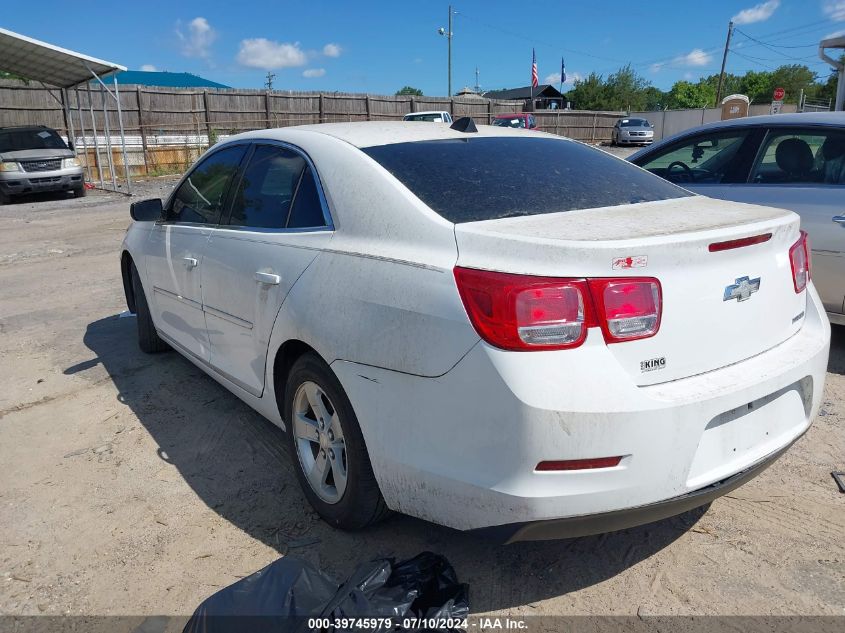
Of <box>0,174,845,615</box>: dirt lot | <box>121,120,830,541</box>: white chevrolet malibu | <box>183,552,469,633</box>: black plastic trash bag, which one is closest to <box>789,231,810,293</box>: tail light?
<box>121,120,830,541</box>: white chevrolet malibu

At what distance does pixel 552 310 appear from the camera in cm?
195

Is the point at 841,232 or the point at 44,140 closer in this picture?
the point at 841,232

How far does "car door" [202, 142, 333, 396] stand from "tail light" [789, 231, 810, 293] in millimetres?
1828

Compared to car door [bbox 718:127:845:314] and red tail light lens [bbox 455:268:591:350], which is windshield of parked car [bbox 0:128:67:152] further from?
red tail light lens [bbox 455:268:591:350]

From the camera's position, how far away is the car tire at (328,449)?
2.48 m

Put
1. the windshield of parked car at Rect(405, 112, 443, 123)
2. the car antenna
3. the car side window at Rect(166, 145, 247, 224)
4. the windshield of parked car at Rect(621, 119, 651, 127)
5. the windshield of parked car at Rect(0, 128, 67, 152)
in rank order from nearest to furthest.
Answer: the car antenna, the car side window at Rect(166, 145, 247, 224), the windshield of parked car at Rect(0, 128, 67, 152), the windshield of parked car at Rect(405, 112, 443, 123), the windshield of parked car at Rect(621, 119, 651, 127)

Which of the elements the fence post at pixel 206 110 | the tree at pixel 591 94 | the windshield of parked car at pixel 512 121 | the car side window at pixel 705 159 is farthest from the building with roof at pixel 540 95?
the car side window at pixel 705 159

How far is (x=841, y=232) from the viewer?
424 centimetres

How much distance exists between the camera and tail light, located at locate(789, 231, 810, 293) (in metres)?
2.55

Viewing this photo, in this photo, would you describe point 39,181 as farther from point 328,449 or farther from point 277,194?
point 328,449

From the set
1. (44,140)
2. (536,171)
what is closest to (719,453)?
(536,171)

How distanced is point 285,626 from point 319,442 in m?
0.93

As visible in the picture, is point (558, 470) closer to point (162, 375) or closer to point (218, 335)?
point (218, 335)

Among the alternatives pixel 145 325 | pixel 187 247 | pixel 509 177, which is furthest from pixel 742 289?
pixel 145 325
